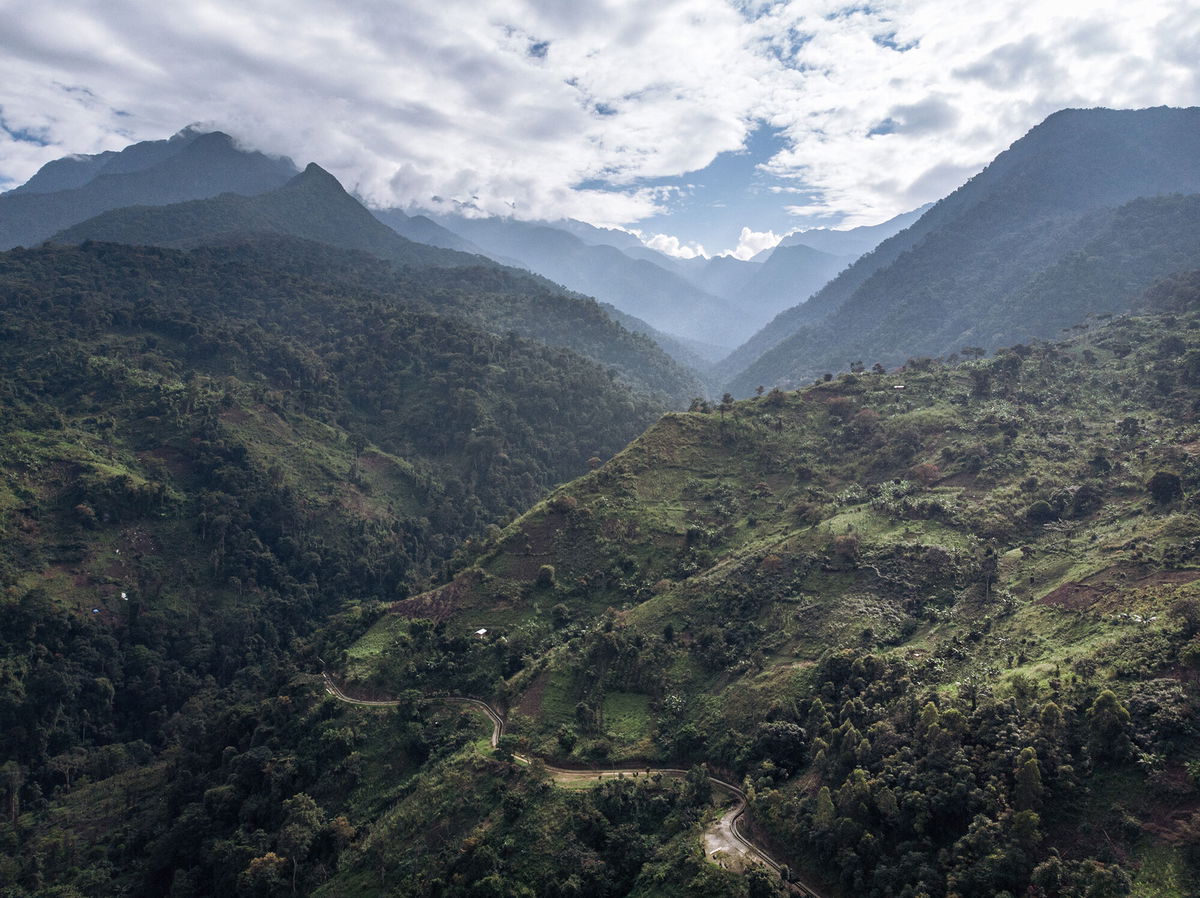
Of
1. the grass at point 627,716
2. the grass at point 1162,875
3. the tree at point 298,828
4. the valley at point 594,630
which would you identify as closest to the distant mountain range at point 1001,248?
the valley at point 594,630

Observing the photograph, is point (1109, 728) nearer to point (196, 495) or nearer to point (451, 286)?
point (196, 495)

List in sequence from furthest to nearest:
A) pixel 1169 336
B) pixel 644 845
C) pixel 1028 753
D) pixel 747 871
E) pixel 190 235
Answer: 1. pixel 190 235
2. pixel 1169 336
3. pixel 644 845
4. pixel 747 871
5. pixel 1028 753

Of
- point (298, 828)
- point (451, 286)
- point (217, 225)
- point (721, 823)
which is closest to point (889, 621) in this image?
point (721, 823)

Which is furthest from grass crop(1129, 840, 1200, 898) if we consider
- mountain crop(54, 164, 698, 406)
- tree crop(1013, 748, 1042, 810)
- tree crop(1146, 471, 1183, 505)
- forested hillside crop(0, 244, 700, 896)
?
mountain crop(54, 164, 698, 406)

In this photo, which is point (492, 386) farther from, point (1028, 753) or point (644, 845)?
point (1028, 753)

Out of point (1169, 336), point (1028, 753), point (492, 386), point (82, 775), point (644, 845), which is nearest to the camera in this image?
point (1028, 753)

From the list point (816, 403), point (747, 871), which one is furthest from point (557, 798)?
point (816, 403)

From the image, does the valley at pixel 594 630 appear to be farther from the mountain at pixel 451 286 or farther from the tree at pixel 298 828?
the mountain at pixel 451 286
